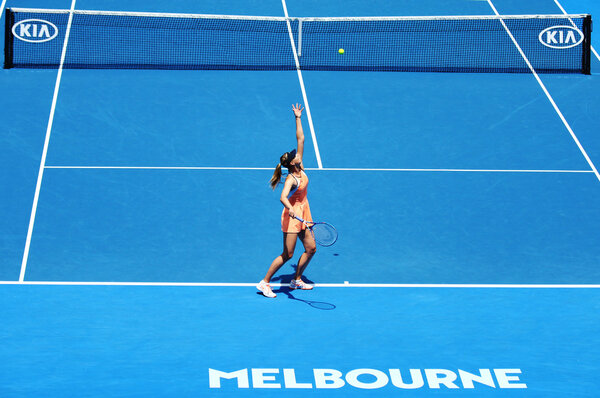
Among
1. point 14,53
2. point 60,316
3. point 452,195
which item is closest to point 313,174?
point 452,195

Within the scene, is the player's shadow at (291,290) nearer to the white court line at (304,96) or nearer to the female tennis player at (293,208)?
the female tennis player at (293,208)

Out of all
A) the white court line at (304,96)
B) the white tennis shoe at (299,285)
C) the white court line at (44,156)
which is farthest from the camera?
the white court line at (304,96)

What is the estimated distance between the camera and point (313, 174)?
48.3ft

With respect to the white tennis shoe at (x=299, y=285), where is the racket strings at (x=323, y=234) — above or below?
above

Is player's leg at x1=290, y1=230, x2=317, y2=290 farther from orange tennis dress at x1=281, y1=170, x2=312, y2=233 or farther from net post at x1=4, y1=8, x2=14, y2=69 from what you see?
net post at x1=4, y1=8, x2=14, y2=69

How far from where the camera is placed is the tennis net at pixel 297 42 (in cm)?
1820

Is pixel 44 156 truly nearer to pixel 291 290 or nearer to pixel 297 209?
pixel 291 290

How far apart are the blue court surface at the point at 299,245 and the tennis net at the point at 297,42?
1.38 feet

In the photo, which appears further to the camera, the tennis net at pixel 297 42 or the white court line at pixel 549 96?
the tennis net at pixel 297 42

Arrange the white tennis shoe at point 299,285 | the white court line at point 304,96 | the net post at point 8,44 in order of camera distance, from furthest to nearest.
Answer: the net post at point 8,44 → the white court line at point 304,96 → the white tennis shoe at point 299,285

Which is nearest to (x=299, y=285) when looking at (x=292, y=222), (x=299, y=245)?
(x=292, y=222)

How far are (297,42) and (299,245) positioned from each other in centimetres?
700

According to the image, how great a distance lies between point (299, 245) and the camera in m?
13.3

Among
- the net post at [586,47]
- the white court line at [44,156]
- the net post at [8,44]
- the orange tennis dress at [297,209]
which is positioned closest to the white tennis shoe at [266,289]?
the orange tennis dress at [297,209]
